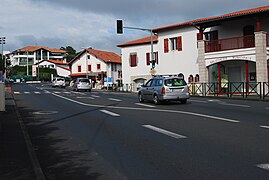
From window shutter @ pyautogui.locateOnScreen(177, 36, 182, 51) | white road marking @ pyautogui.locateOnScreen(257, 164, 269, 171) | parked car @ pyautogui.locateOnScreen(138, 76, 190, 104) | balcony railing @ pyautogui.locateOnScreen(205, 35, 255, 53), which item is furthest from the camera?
window shutter @ pyautogui.locateOnScreen(177, 36, 182, 51)

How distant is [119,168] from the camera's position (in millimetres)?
6363

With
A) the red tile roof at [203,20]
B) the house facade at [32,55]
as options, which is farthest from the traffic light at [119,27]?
the house facade at [32,55]

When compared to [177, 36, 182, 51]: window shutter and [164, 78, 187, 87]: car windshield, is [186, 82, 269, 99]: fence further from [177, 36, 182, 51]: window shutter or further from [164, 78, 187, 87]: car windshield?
[177, 36, 182, 51]: window shutter

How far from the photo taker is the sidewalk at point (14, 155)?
5812mm

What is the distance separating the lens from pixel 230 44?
102 ft

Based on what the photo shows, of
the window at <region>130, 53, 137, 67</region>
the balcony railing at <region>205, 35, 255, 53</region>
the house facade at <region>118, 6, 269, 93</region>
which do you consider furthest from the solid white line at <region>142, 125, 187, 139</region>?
the window at <region>130, 53, 137, 67</region>

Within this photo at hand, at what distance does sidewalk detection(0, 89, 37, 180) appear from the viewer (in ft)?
19.1

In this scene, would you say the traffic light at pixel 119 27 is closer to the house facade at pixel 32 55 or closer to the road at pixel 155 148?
the road at pixel 155 148

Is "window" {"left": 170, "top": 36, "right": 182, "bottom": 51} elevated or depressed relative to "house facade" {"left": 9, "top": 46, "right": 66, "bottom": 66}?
depressed

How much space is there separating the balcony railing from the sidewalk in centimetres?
2240

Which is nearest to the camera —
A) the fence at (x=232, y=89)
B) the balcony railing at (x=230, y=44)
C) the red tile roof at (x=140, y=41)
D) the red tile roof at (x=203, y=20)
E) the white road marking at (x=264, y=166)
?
the white road marking at (x=264, y=166)

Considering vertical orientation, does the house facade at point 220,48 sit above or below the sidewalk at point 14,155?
above

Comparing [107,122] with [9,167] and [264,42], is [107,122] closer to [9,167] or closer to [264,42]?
[9,167]

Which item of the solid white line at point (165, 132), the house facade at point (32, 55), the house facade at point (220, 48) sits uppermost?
the house facade at point (32, 55)
